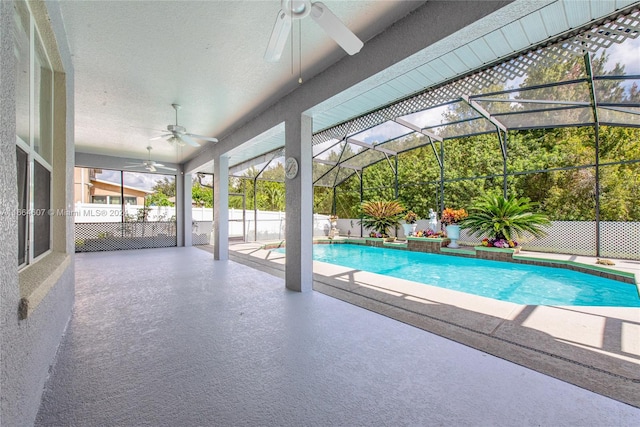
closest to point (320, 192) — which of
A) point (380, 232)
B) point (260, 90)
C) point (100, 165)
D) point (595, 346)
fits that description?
point (380, 232)

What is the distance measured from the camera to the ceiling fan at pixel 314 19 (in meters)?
1.89

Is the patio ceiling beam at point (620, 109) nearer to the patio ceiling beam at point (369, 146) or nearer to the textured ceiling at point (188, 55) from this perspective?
the patio ceiling beam at point (369, 146)

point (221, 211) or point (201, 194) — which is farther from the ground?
point (201, 194)

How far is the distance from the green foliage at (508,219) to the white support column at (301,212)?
6024mm

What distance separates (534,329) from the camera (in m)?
2.60

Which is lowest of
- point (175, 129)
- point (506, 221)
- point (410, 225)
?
point (410, 225)

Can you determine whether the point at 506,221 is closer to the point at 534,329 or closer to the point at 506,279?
the point at 506,279

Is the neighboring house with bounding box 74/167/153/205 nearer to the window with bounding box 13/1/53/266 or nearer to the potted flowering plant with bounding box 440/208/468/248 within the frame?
the window with bounding box 13/1/53/266

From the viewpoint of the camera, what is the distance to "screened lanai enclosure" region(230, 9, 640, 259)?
362 cm

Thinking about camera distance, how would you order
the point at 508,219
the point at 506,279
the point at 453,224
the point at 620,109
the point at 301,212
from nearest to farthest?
the point at 301,212 < the point at 506,279 < the point at 620,109 < the point at 508,219 < the point at 453,224

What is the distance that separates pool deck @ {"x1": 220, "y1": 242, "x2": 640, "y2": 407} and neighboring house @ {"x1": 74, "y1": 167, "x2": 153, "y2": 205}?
28.1 ft

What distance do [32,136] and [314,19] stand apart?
2.29 metres

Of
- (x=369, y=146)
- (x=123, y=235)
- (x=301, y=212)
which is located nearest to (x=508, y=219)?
(x=369, y=146)

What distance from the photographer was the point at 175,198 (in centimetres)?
997
